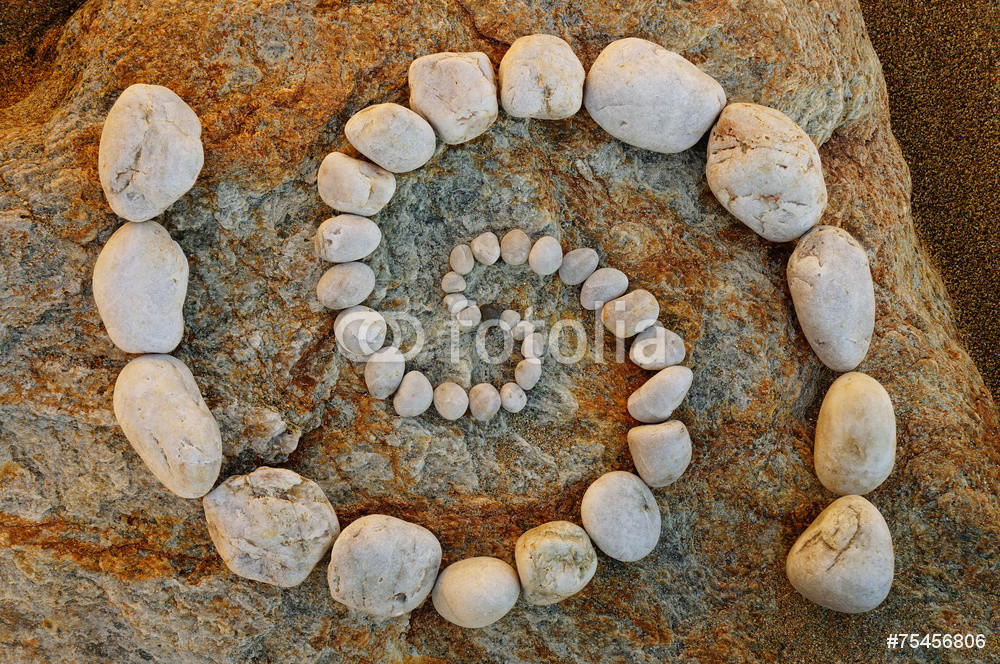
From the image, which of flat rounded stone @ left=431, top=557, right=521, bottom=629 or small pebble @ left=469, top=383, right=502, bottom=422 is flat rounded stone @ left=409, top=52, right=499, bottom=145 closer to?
small pebble @ left=469, top=383, right=502, bottom=422

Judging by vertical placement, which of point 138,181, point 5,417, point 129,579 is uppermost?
point 138,181

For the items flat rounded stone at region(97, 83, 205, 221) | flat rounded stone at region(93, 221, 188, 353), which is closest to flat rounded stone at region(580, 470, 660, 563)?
flat rounded stone at region(93, 221, 188, 353)

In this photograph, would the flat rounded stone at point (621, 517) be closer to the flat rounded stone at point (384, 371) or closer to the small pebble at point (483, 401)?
the small pebble at point (483, 401)

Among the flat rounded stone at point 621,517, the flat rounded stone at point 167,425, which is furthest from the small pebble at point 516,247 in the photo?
the flat rounded stone at point 167,425

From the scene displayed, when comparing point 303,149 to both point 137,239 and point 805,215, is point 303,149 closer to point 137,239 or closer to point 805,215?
point 137,239

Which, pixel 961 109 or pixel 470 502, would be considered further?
pixel 961 109

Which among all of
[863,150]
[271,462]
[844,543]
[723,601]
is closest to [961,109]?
[863,150]
